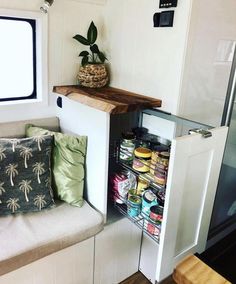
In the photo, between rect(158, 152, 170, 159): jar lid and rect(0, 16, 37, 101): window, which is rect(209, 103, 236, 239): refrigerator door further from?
rect(0, 16, 37, 101): window

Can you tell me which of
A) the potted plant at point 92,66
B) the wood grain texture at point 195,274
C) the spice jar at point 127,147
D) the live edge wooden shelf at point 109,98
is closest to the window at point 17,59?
the live edge wooden shelf at point 109,98

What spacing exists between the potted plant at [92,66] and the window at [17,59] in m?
0.31

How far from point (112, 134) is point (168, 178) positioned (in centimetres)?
85

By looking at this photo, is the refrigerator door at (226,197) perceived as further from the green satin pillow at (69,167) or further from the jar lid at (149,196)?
the green satin pillow at (69,167)

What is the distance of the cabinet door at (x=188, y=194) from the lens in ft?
3.84

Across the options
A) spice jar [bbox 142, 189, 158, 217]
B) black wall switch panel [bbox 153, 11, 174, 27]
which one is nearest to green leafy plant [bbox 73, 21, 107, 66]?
black wall switch panel [bbox 153, 11, 174, 27]

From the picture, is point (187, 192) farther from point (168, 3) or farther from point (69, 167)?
point (168, 3)

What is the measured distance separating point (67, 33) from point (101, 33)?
26cm

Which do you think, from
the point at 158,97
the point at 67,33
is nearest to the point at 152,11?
the point at 158,97

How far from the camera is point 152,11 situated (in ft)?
5.19

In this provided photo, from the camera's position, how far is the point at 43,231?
1.41 meters

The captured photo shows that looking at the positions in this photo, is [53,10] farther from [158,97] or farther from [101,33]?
[158,97]

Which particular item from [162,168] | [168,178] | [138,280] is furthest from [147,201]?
[138,280]

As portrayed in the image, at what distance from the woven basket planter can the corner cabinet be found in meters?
0.07
